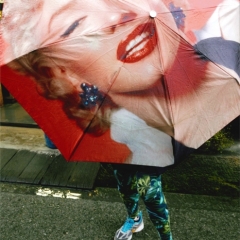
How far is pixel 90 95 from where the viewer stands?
1725 millimetres

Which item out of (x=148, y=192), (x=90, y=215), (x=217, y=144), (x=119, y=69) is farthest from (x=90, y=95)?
(x=217, y=144)

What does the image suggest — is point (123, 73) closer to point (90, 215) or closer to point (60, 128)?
point (60, 128)

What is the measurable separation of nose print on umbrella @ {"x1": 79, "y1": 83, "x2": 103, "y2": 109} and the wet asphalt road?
5.06ft

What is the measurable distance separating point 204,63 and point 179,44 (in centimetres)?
18

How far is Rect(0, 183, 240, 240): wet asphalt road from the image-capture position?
A: 2826mm

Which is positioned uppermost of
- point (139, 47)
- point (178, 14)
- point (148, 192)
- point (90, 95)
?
point (178, 14)

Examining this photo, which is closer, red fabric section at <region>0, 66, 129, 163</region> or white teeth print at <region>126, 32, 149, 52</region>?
white teeth print at <region>126, 32, 149, 52</region>

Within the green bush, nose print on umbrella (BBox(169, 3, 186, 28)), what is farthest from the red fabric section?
the green bush

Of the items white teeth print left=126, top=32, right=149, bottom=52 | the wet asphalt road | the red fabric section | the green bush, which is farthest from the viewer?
the green bush

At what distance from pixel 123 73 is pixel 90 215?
185 cm

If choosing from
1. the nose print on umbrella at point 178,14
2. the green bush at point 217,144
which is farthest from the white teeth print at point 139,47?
the green bush at point 217,144

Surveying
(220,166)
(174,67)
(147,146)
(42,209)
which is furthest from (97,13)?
(220,166)

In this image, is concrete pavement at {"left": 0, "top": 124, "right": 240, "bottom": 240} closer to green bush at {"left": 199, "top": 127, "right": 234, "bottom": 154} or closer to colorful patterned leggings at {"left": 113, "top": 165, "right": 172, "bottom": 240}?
colorful patterned leggings at {"left": 113, "top": 165, "right": 172, "bottom": 240}

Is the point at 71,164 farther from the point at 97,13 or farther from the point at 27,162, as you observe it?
the point at 97,13
